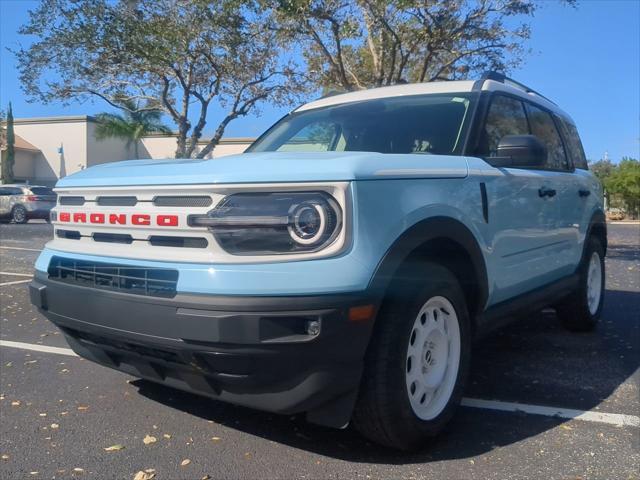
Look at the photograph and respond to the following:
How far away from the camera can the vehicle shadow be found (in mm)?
3230

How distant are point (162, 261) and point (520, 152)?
82.4 inches

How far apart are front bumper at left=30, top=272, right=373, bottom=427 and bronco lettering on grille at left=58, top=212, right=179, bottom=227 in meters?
0.34

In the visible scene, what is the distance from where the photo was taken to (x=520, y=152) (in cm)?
359

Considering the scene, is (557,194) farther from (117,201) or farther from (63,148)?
(63,148)

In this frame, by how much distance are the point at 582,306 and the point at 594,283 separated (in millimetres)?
540

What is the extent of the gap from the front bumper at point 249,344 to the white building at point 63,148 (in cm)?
3676

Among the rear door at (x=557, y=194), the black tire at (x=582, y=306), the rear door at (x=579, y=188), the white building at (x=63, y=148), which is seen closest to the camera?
Result: the rear door at (x=557, y=194)

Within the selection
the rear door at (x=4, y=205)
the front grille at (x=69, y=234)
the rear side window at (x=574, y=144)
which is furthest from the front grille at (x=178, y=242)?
the rear door at (x=4, y=205)

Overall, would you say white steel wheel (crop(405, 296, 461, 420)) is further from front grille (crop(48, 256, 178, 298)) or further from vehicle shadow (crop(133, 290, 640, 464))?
front grille (crop(48, 256, 178, 298))

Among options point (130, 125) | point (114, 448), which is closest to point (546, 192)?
point (114, 448)

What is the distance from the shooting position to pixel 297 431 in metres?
3.42

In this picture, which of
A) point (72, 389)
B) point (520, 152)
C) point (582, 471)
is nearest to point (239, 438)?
point (72, 389)

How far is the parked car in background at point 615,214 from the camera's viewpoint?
3709cm

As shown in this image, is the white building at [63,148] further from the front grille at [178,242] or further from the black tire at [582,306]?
the front grille at [178,242]
